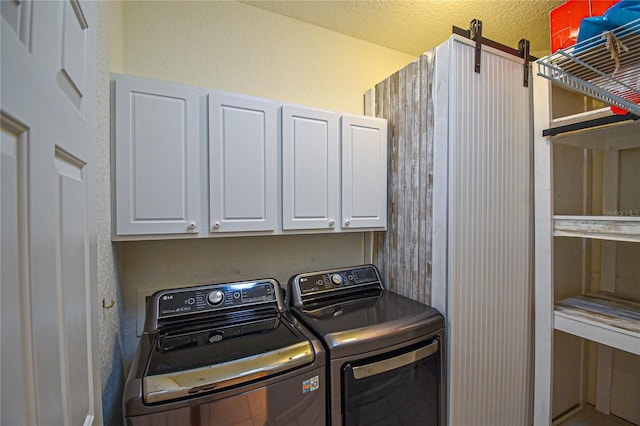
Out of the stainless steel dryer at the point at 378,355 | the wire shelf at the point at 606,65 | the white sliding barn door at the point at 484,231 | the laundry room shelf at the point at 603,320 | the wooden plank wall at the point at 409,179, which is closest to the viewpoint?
the wire shelf at the point at 606,65

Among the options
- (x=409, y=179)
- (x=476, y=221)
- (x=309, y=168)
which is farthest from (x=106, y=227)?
(x=476, y=221)

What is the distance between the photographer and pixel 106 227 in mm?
1100

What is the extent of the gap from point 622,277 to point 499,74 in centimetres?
159

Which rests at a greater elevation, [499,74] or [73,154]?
[499,74]

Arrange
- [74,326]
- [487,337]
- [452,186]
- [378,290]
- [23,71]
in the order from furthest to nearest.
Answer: [378,290]
[487,337]
[452,186]
[74,326]
[23,71]

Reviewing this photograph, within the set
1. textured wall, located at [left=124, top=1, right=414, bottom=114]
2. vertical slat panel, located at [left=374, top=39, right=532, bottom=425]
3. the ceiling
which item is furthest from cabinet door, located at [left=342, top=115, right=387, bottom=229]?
the ceiling

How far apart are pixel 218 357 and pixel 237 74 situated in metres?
1.54

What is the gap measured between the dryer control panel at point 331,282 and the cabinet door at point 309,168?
0.98ft

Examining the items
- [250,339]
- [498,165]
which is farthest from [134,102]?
[498,165]

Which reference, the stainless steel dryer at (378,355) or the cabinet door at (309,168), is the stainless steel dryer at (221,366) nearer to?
the stainless steel dryer at (378,355)

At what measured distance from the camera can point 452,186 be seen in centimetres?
142

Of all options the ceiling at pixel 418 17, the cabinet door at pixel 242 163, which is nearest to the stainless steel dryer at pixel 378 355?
the cabinet door at pixel 242 163

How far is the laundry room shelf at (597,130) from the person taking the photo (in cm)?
134

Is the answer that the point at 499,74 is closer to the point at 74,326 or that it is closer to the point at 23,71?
the point at 23,71
